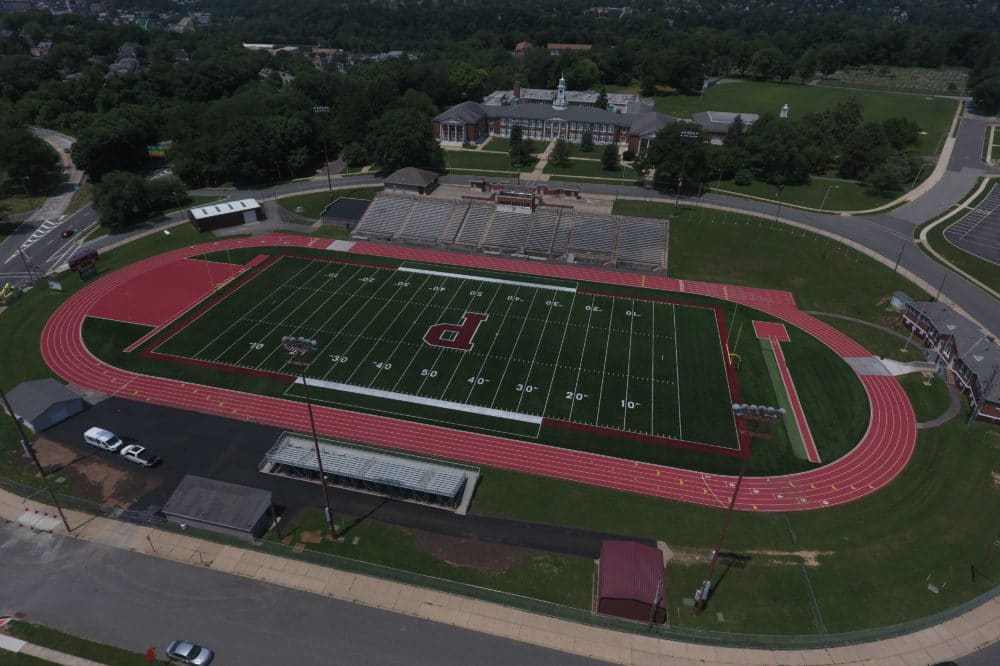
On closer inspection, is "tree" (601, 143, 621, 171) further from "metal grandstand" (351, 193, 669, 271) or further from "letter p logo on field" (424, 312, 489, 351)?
"letter p logo on field" (424, 312, 489, 351)

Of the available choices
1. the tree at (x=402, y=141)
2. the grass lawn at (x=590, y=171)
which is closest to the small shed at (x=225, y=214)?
the tree at (x=402, y=141)

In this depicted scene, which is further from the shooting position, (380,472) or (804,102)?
(804,102)

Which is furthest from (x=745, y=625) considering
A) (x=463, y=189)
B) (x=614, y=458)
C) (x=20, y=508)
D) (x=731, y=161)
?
(x=731, y=161)

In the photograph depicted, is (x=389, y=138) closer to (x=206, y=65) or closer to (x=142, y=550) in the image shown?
(x=142, y=550)

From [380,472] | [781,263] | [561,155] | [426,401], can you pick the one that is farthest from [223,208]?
[781,263]

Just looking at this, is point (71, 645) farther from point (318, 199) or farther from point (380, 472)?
point (318, 199)

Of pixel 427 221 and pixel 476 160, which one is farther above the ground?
pixel 476 160

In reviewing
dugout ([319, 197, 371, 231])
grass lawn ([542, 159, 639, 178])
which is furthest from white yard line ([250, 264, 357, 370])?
grass lawn ([542, 159, 639, 178])
